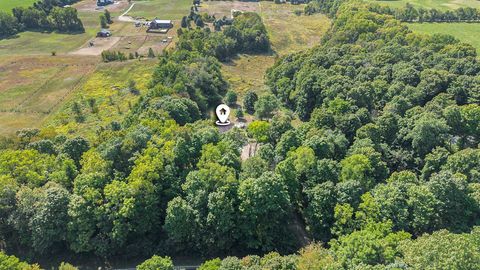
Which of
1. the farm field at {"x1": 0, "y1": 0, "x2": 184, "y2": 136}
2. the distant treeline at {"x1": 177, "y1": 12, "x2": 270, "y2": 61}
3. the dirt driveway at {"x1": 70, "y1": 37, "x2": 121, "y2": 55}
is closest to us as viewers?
the farm field at {"x1": 0, "y1": 0, "x2": 184, "y2": 136}

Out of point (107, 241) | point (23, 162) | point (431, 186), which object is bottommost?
point (107, 241)

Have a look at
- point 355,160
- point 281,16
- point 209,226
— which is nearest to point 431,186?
point 355,160

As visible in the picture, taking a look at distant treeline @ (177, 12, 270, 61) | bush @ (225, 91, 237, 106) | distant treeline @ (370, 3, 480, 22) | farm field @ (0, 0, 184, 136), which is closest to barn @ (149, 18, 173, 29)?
farm field @ (0, 0, 184, 136)

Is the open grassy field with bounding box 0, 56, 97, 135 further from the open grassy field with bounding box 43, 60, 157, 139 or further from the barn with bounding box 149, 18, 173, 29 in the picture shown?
the barn with bounding box 149, 18, 173, 29

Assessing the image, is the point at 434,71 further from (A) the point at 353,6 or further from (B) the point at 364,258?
(A) the point at 353,6

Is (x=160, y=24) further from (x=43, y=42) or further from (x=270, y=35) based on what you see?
Answer: (x=270, y=35)

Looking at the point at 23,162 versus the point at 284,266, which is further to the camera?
the point at 23,162
